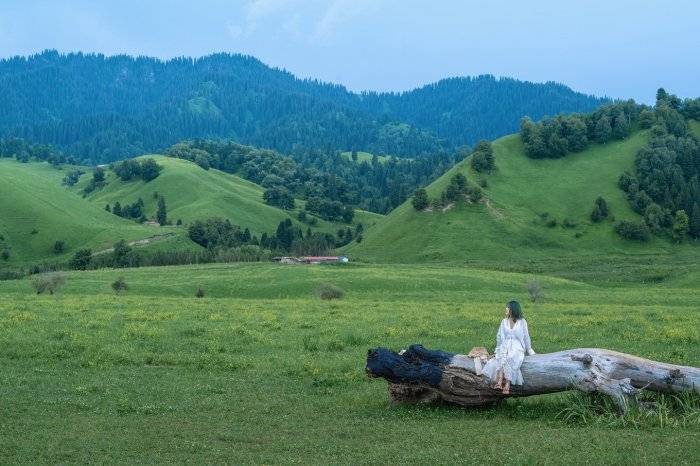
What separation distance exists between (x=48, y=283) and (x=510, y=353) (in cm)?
5880

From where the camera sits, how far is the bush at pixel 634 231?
148500 mm

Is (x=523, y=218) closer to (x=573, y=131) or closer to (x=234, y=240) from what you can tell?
(x=573, y=131)

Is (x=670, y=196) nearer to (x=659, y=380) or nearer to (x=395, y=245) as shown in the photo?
(x=395, y=245)

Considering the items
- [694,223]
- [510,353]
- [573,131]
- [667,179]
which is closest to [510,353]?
[510,353]

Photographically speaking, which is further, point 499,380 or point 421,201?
point 421,201

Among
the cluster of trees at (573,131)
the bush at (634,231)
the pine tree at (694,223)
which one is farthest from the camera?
the cluster of trees at (573,131)

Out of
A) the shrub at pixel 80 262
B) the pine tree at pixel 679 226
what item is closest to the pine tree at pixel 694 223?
the pine tree at pixel 679 226

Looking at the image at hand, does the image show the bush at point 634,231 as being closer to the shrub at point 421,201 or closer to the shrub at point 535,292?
the shrub at point 421,201

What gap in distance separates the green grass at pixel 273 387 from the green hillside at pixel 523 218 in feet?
306

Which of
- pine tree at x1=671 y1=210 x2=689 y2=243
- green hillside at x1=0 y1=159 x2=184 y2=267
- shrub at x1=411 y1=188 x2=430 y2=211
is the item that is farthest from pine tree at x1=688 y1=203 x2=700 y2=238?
green hillside at x1=0 y1=159 x2=184 y2=267

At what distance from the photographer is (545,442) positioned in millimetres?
17797

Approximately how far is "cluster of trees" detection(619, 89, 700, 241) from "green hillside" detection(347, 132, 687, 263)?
11.2 feet

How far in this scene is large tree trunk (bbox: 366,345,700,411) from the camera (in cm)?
2058

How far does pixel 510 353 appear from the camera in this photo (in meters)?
21.4
